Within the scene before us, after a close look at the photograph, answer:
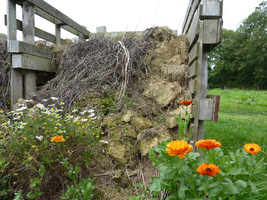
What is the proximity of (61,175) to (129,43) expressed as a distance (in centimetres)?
257

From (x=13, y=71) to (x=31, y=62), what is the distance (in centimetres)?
32

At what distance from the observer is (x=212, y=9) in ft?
6.64

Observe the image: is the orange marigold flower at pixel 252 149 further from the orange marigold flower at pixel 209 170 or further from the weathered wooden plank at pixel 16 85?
the weathered wooden plank at pixel 16 85

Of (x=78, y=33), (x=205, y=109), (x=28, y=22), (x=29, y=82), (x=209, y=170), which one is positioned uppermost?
(x=78, y=33)

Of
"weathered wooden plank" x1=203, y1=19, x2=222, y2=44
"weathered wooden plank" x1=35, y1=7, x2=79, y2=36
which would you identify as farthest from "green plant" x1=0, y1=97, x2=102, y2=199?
"weathered wooden plank" x1=35, y1=7, x2=79, y2=36

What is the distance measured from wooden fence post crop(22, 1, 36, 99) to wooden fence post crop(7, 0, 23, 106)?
97 millimetres

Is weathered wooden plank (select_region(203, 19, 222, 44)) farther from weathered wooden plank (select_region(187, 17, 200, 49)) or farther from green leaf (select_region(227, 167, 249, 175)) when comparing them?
green leaf (select_region(227, 167, 249, 175))

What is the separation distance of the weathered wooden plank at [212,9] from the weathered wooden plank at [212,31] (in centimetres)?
6

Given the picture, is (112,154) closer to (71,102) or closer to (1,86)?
(71,102)

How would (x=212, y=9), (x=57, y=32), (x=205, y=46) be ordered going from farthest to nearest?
(x=57, y=32) < (x=205, y=46) < (x=212, y=9)

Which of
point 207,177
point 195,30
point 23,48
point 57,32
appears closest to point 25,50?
point 23,48

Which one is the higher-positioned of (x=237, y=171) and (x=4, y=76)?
(x=4, y=76)

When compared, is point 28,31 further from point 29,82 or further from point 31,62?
point 29,82

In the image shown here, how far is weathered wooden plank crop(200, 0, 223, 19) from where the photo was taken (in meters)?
2.02
